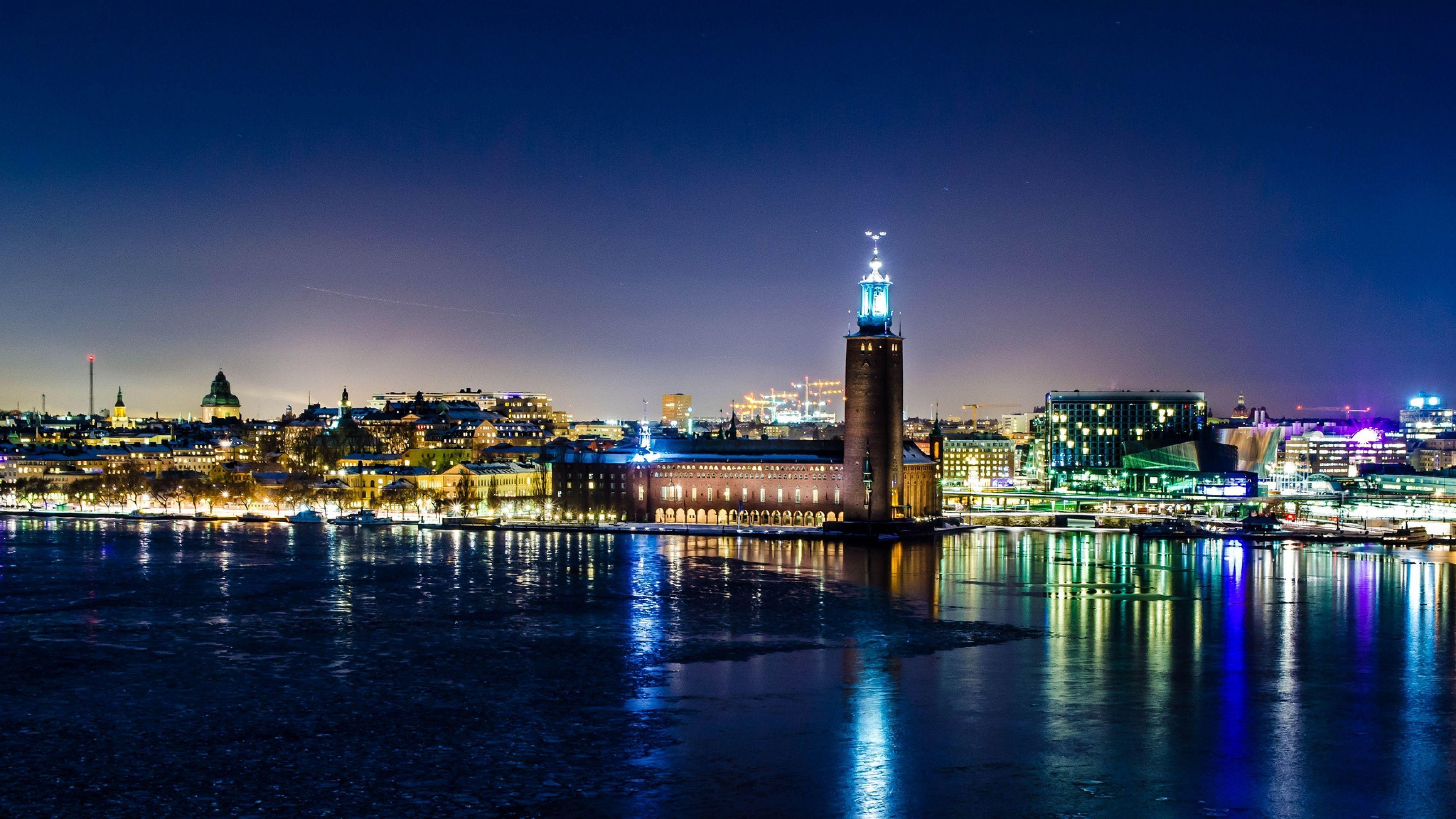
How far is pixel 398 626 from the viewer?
83.0 feet

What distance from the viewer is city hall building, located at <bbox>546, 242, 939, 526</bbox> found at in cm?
4738

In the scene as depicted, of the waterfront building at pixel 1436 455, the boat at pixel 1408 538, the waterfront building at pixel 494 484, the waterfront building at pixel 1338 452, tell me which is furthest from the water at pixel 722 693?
the waterfront building at pixel 1436 455

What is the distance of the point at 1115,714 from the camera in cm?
1803

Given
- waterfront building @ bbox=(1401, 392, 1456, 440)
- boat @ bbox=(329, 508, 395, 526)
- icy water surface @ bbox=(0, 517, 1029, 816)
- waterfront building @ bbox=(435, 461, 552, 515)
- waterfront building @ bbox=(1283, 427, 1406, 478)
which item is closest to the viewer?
icy water surface @ bbox=(0, 517, 1029, 816)

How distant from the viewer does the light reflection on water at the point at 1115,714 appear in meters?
14.5

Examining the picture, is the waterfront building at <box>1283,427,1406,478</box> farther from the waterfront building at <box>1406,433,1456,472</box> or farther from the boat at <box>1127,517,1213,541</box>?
the boat at <box>1127,517,1213,541</box>

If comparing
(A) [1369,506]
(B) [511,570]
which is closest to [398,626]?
(B) [511,570]

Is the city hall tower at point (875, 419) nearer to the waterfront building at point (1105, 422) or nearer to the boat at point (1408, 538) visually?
the boat at point (1408, 538)

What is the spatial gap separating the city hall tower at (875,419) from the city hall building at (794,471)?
0.04 metres

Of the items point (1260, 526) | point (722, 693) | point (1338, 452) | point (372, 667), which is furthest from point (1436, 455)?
point (372, 667)

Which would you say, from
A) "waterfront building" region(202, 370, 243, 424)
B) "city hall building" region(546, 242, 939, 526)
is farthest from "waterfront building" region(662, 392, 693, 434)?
"city hall building" region(546, 242, 939, 526)

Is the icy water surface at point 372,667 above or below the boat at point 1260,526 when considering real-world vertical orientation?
below

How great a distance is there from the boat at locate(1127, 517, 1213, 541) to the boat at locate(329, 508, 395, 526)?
27285 mm

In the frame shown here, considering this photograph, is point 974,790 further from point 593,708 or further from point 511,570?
point 511,570
